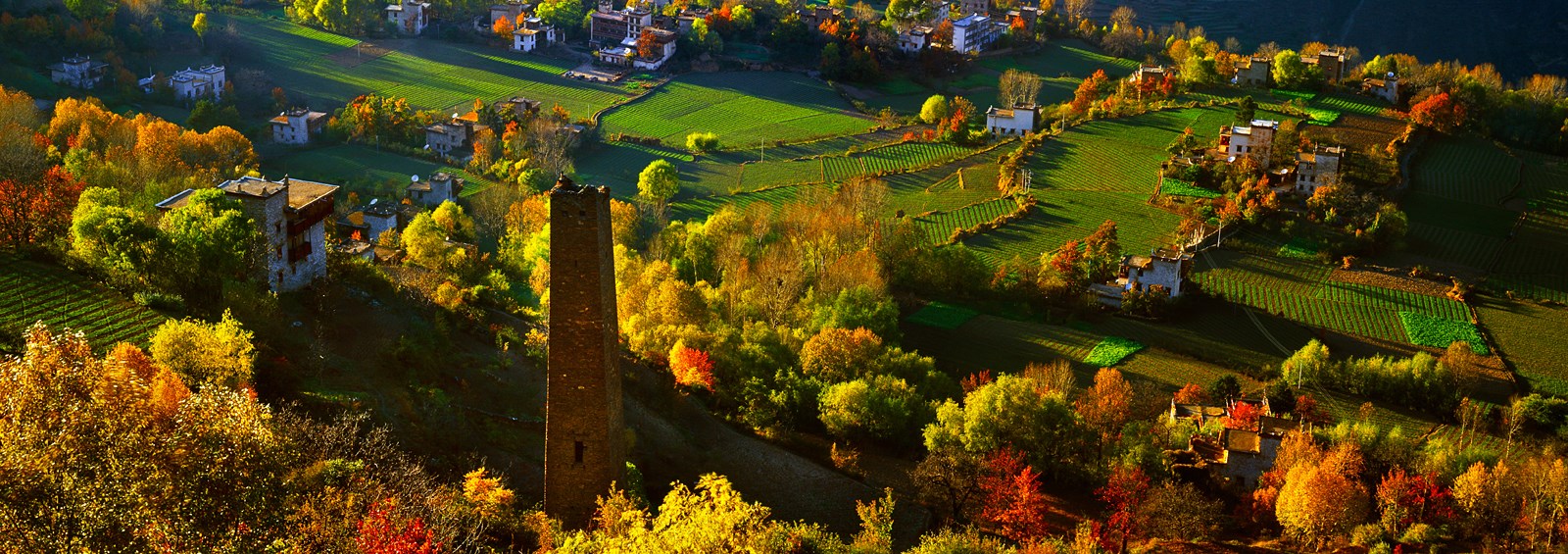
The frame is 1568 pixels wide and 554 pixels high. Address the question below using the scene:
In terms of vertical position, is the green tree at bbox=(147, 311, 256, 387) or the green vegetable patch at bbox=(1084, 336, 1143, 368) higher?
A: the green tree at bbox=(147, 311, 256, 387)

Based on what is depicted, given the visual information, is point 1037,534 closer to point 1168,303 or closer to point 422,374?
point 422,374

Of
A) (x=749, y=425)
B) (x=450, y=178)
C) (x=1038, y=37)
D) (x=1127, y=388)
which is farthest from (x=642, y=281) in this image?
(x=1038, y=37)

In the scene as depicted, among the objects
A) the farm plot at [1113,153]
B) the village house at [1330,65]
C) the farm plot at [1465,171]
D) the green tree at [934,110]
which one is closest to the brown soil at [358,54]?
the green tree at [934,110]

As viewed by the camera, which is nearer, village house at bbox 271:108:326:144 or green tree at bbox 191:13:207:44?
village house at bbox 271:108:326:144

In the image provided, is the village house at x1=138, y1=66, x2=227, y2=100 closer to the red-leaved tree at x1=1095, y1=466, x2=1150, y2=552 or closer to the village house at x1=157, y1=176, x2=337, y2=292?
the village house at x1=157, y1=176, x2=337, y2=292

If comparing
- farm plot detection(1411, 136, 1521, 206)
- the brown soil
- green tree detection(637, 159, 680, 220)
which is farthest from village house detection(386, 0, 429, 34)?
farm plot detection(1411, 136, 1521, 206)

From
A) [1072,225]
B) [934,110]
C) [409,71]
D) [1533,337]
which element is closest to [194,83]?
[409,71]

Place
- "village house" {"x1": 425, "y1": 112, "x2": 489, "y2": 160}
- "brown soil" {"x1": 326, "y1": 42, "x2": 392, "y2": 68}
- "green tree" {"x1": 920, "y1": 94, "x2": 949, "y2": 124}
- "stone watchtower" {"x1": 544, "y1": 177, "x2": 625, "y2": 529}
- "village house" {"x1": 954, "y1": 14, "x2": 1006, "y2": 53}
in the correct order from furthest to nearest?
"village house" {"x1": 954, "y1": 14, "x2": 1006, "y2": 53}, "brown soil" {"x1": 326, "y1": 42, "x2": 392, "y2": 68}, "green tree" {"x1": 920, "y1": 94, "x2": 949, "y2": 124}, "village house" {"x1": 425, "y1": 112, "x2": 489, "y2": 160}, "stone watchtower" {"x1": 544, "y1": 177, "x2": 625, "y2": 529}
